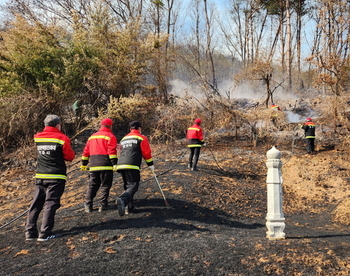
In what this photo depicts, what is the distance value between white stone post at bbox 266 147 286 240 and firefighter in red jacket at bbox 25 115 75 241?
3.08 m

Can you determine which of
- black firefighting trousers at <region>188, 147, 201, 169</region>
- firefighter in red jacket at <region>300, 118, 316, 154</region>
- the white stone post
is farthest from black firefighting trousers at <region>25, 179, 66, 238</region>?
firefighter in red jacket at <region>300, 118, 316, 154</region>

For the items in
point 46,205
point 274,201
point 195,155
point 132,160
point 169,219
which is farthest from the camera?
point 195,155

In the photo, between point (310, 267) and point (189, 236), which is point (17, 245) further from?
point (310, 267)

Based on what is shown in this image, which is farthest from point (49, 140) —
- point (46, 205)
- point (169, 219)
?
point (169, 219)

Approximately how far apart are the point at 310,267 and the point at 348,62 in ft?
50.6

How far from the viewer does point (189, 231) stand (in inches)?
189

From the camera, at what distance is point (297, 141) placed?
51.1 feet

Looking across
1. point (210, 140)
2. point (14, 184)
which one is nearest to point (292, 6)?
point (210, 140)

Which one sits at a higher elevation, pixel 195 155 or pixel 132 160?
pixel 132 160

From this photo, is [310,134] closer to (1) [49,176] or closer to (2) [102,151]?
(2) [102,151]

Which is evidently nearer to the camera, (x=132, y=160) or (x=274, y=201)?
(x=274, y=201)

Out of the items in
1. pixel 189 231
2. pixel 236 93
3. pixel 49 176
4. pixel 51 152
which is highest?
pixel 236 93

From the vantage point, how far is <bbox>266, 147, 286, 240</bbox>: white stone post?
4188 mm

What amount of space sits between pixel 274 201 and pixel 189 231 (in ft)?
4.74
